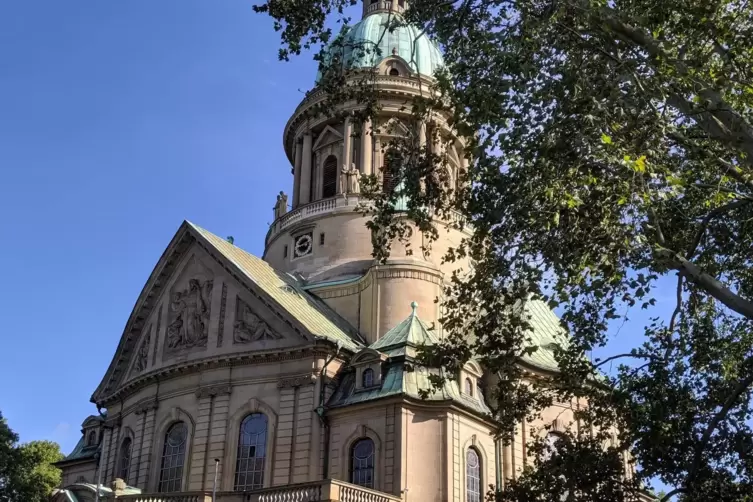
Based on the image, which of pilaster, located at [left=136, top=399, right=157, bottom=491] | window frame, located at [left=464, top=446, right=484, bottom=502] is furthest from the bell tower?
pilaster, located at [left=136, top=399, right=157, bottom=491]

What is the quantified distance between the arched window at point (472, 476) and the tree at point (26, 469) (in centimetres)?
2745

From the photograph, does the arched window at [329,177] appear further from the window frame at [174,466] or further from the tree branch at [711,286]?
the tree branch at [711,286]

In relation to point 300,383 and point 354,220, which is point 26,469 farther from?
point 300,383

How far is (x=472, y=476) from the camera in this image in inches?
1286

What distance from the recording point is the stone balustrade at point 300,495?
28094 mm

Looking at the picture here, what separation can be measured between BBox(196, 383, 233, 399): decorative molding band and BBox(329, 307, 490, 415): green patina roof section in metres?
4.33

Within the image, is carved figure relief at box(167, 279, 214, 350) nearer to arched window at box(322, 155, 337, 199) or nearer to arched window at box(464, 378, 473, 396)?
arched window at box(322, 155, 337, 199)

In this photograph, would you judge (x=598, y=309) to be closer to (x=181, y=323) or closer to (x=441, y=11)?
(x=441, y=11)

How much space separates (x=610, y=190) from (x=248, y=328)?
2183cm

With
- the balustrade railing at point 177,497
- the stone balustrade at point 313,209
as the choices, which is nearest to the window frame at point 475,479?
the balustrade railing at point 177,497

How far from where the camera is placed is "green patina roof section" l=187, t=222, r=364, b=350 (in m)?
35.2

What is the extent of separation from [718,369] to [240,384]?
19.0 m

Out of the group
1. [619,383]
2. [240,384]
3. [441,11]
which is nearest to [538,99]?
[441,11]

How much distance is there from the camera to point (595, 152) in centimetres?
1642
